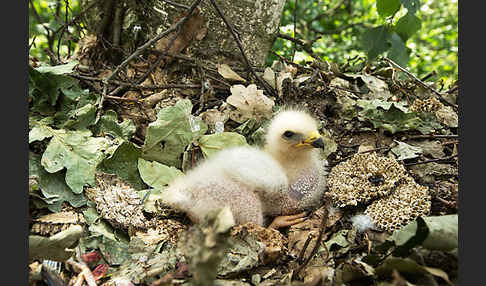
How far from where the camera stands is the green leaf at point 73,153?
181 cm

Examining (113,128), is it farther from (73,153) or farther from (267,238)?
(267,238)

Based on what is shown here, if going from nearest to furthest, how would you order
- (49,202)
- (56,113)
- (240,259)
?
(240,259)
(49,202)
(56,113)

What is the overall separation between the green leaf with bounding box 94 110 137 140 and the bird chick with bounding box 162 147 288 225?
14.4 inches

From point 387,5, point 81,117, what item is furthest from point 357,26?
point 81,117

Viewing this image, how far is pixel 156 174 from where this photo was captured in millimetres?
2008

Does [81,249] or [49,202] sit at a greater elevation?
[49,202]

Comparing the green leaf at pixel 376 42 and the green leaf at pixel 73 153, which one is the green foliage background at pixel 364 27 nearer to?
the green leaf at pixel 376 42

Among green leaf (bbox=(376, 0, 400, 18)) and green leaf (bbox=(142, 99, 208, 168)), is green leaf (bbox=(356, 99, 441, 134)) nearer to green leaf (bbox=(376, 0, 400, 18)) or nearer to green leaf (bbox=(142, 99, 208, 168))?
green leaf (bbox=(376, 0, 400, 18))

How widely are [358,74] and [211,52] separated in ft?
2.77

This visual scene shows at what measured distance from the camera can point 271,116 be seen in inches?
89.7

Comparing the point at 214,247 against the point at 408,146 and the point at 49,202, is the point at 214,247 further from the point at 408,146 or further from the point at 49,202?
the point at 408,146

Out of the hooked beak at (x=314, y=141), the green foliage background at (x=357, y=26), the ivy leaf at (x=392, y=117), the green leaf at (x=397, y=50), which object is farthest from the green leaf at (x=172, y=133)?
the green foliage background at (x=357, y=26)

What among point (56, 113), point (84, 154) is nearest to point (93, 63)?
point (56, 113)

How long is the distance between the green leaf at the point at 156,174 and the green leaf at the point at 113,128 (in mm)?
180
